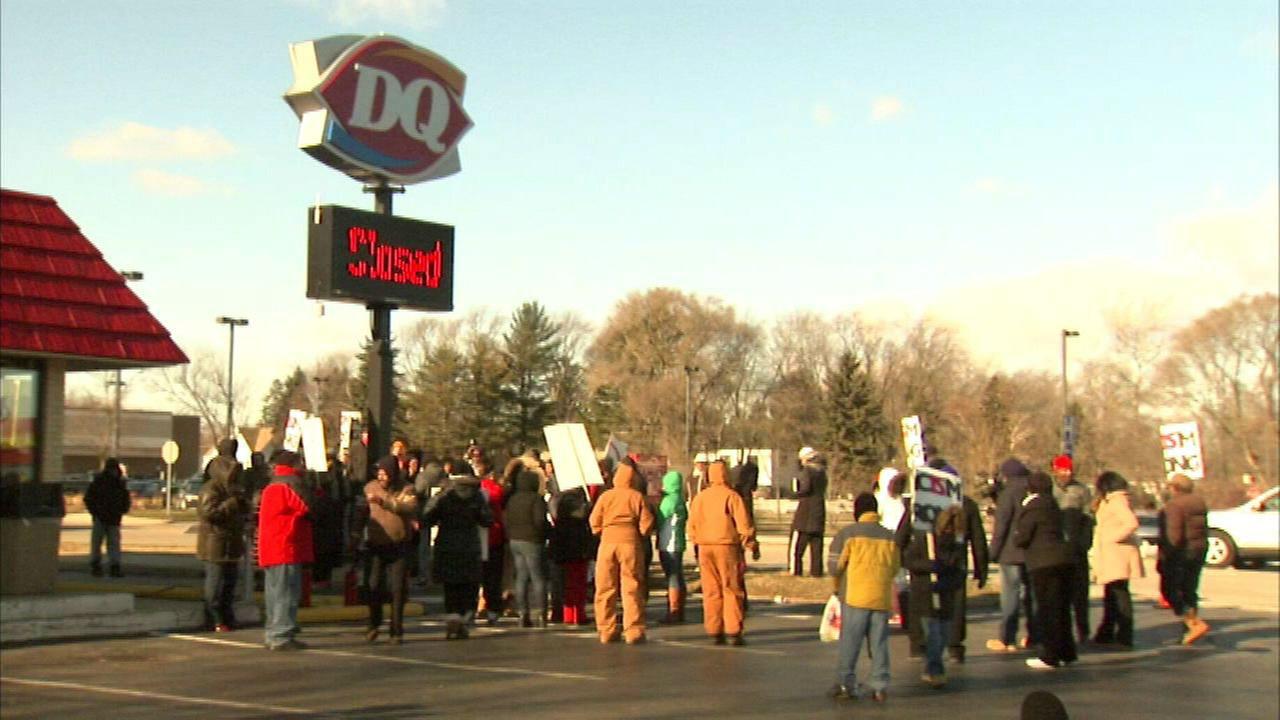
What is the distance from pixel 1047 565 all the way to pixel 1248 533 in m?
18.5

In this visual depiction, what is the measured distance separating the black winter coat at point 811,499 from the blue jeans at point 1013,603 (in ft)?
17.7

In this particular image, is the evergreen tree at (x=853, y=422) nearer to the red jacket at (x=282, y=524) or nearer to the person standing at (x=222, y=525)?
the person standing at (x=222, y=525)

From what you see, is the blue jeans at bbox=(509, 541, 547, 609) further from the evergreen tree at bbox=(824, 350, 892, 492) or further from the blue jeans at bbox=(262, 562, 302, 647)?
the evergreen tree at bbox=(824, 350, 892, 492)

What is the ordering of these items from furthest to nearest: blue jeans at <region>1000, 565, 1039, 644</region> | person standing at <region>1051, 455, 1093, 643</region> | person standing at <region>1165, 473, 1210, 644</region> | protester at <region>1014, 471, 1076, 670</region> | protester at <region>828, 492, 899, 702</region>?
person standing at <region>1165, 473, 1210, 644</region> → person standing at <region>1051, 455, 1093, 643</region> → blue jeans at <region>1000, 565, 1039, 644</region> → protester at <region>1014, 471, 1076, 670</region> → protester at <region>828, 492, 899, 702</region>

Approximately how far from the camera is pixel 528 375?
84.8 meters

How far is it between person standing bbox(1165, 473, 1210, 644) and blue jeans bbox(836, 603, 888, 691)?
6585 millimetres

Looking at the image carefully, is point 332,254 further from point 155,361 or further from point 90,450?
point 90,450

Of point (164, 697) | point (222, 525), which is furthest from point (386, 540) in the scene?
point (164, 697)

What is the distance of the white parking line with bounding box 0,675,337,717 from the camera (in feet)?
33.9

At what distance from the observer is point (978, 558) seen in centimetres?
1398

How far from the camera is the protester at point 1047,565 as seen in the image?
13.8m

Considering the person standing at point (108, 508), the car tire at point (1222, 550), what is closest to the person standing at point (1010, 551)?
the person standing at point (108, 508)

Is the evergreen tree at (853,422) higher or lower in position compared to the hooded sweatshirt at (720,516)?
higher

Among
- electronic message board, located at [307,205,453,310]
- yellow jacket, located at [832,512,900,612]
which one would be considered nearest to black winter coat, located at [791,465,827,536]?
electronic message board, located at [307,205,453,310]
